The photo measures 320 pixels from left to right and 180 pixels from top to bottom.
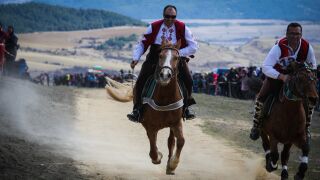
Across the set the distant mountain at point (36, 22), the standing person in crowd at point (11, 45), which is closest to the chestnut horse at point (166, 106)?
the standing person in crowd at point (11, 45)

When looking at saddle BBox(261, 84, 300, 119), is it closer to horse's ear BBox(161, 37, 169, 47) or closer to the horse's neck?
the horse's neck

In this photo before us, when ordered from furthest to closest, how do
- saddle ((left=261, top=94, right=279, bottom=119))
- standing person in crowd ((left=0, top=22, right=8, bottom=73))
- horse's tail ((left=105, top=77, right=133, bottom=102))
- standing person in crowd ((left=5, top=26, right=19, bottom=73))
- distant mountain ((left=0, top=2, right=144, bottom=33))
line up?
distant mountain ((left=0, top=2, right=144, bottom=33)) → standing person in crowd ((left=5, top=26, right=19, bottom=73)) → standing person in crowd ((left=0, top=22, right=8, bottom=73)) → horse's tail ((left=105, top=77, right=133, bottom=102)) → saddle ((left=261, top=94, right=279, bottom=119))

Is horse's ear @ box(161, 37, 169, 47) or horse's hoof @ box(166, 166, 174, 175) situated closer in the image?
horse's ear @ box(161, 37, 169, 47)

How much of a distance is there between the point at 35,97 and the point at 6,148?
14.2 m

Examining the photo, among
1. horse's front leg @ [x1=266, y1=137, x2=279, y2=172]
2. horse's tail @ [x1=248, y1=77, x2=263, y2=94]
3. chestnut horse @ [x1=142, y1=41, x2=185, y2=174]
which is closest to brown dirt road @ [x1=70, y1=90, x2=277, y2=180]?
chestnut horse @ [x1=142, y1=41, x2=185, y2=174]

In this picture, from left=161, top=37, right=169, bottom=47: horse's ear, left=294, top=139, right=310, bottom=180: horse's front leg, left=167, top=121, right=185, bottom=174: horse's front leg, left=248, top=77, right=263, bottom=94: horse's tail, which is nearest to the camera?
left=294, top=139, right=310, bottom=180: horse's front leg

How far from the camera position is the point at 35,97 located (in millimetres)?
27609

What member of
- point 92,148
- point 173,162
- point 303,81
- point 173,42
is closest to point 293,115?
point 303,81

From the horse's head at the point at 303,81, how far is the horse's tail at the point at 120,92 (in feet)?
16.3

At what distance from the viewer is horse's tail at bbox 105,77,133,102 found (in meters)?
16.4

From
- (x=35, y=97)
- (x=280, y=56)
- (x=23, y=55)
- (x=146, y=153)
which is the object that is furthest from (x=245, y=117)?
(x=23, y=55)

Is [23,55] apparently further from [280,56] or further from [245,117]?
[280,56]

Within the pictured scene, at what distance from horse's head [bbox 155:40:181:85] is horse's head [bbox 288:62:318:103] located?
1.97m

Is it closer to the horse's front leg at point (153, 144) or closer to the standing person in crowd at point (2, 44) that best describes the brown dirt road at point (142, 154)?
the horse's front leg at point (153, 144)
